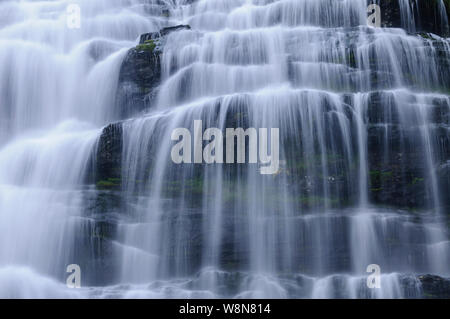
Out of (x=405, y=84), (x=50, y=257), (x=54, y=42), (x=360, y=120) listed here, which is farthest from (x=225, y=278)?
(x=54, y=42)

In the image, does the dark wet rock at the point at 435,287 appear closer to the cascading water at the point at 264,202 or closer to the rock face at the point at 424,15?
the cascading water at the point at 264,202

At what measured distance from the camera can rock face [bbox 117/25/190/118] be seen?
9984 millimetres

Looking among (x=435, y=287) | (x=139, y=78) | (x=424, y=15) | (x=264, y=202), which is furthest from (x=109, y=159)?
(x=424, y=15)

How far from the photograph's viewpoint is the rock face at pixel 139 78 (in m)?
9.98

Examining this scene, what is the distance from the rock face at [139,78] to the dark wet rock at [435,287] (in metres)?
6.28

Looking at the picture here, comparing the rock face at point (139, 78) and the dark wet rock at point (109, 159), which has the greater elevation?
the rock face at point (139, 78)

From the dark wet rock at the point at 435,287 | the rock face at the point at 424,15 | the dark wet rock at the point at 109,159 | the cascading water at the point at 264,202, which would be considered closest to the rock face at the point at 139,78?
the cascading water at the point at 264,202

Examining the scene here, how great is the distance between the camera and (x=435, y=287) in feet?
22.7

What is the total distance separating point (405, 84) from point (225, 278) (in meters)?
5.27

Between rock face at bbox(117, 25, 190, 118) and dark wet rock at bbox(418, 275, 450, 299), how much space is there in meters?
6.28

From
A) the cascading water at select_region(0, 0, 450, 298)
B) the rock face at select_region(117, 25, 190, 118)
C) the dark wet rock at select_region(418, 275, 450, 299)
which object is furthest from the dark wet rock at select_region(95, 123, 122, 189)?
the dark wet rock at select_region(418, 275, 450, 299)

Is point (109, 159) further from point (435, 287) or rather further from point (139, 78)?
point (435, 287)

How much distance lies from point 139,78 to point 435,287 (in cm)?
711

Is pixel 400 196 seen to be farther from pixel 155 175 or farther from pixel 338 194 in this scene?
pixel 155 175
